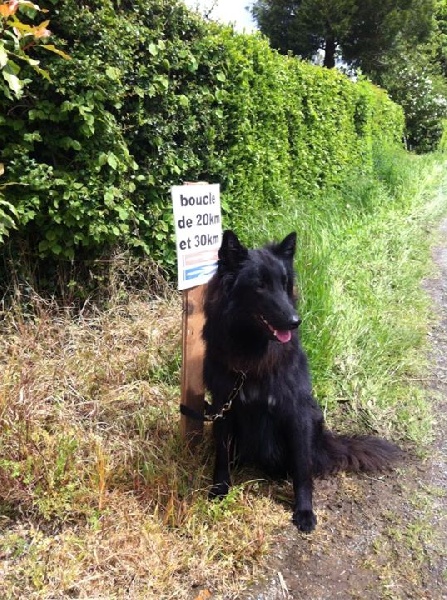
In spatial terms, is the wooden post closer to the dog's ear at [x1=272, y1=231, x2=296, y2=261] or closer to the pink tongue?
the dog's ear at [x1=272, y1=231, x2=296, y2=261]

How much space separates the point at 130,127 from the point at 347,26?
22.9 m

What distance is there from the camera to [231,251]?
252 centimetres

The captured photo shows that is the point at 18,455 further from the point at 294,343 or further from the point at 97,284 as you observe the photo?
the point at 97,284

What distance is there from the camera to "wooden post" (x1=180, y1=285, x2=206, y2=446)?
9.57 feet

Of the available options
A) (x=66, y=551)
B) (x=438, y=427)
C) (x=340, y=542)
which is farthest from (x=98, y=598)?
(x=438, y=427)

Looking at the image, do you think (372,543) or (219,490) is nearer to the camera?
(372,543)

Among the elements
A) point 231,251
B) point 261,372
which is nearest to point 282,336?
point 261,372

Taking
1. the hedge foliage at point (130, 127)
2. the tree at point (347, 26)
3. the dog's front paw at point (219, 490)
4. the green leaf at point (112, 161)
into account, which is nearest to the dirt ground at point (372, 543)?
the dog's front paw at point (219, 490)

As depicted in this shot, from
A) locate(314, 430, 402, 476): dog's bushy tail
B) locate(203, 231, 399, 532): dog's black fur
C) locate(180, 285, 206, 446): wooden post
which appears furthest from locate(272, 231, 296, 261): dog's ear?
locate(314, 430, 402, 476): dog's bushy tail

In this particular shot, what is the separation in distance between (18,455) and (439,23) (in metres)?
41.5

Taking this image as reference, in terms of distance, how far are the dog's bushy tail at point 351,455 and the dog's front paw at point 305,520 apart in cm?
32

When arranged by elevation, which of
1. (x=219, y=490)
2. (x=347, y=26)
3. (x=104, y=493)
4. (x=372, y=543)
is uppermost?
(x=347, y=26)

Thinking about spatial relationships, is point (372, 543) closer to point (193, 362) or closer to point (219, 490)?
point (219, 490)

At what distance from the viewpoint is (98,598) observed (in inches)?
79.6
